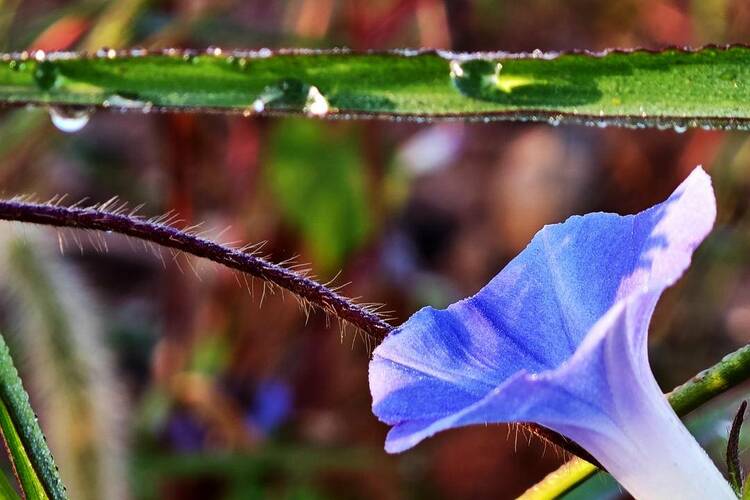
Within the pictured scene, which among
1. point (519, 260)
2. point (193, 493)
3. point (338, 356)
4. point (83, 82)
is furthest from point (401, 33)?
point (519, 260)

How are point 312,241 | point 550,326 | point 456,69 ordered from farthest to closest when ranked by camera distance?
point 312,241
point 456,69
point 550,326

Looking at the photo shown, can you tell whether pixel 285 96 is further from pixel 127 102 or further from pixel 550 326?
pixel 550 326

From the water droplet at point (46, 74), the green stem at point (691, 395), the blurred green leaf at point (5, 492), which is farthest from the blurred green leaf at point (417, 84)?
the blurred green leaf at point (5, 492)

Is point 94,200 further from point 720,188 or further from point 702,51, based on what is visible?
point 702,51

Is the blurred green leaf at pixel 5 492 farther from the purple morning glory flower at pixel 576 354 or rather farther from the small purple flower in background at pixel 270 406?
the small purple flower in background at pixel 270 406

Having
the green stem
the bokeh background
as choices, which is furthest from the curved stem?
the bokeh background

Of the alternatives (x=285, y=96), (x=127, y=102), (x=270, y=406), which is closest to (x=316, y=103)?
(x=285, y=96)
